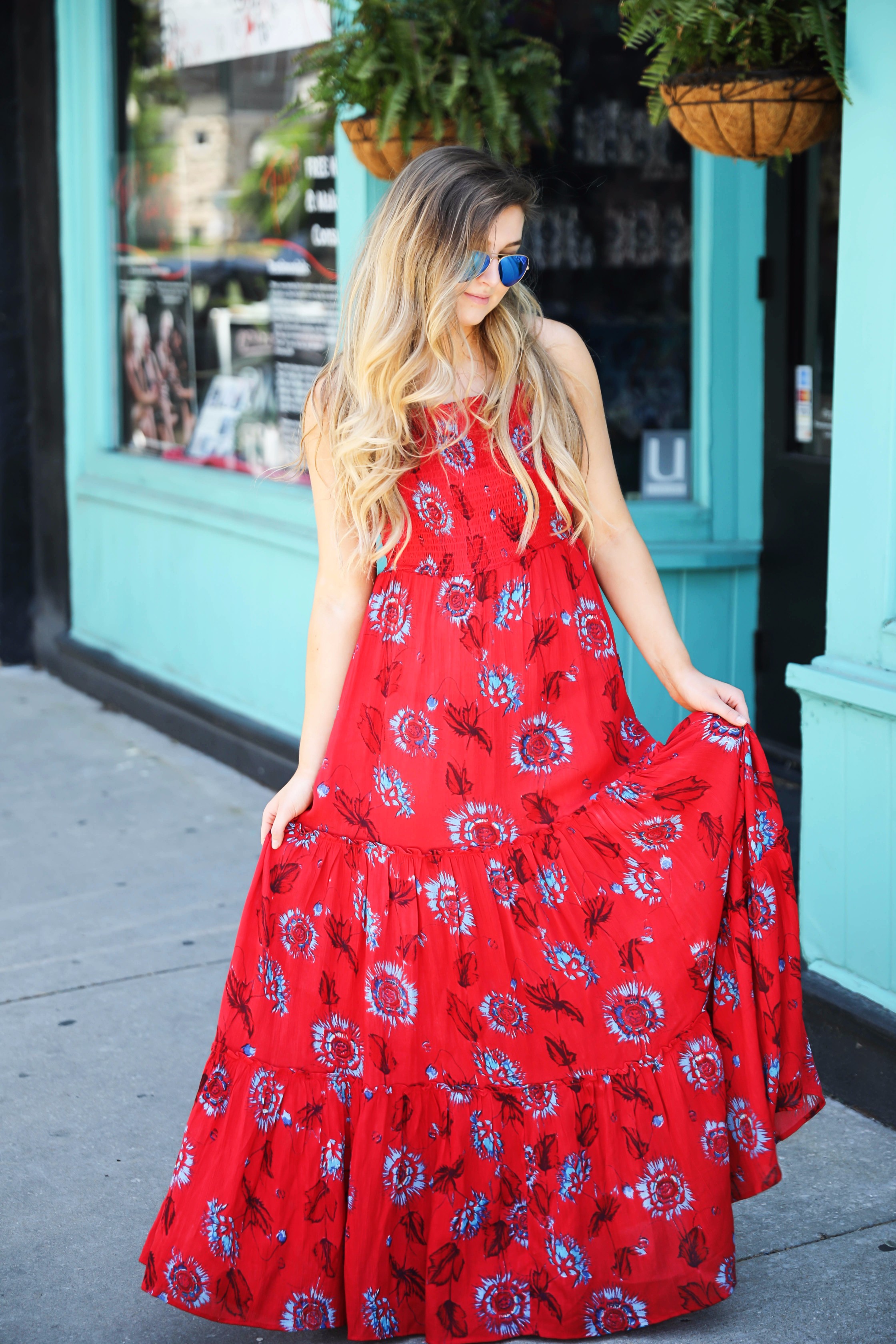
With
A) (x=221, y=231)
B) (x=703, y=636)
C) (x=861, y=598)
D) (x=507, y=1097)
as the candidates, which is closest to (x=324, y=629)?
(x=507, y=1097)

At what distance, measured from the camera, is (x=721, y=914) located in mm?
2529

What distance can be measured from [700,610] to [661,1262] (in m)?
2.59

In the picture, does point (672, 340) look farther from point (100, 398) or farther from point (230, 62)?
point (100, 398)

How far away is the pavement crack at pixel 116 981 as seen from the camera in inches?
157

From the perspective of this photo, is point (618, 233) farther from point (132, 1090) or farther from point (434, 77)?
point (132, 1090)

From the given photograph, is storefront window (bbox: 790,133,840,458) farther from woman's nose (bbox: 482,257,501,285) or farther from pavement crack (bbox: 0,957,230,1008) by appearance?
pavement crack (bbox: 0,957,230,1008)

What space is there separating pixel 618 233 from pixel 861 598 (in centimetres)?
196

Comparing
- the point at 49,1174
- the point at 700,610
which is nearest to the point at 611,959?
the point at 49,1174

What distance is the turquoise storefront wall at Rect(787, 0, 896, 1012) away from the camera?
308 centimetres

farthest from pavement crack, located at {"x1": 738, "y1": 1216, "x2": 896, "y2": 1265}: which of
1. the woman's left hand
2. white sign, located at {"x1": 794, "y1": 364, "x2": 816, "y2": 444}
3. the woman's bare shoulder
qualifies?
white sign, located at {"x1": 794, "y1": 364, "x2": 816, "y2": 444}

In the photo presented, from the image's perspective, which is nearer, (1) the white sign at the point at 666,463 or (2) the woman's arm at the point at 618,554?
(2) the woman's arm at the point at 618,554

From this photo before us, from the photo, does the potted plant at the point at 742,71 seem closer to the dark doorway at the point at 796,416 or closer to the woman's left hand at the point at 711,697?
the dark doorway at the point at 796,416

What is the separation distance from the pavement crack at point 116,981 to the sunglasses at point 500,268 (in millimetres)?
2239

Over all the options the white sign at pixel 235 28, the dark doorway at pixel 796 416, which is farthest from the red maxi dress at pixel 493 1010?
the white sign at pixel 235 28
